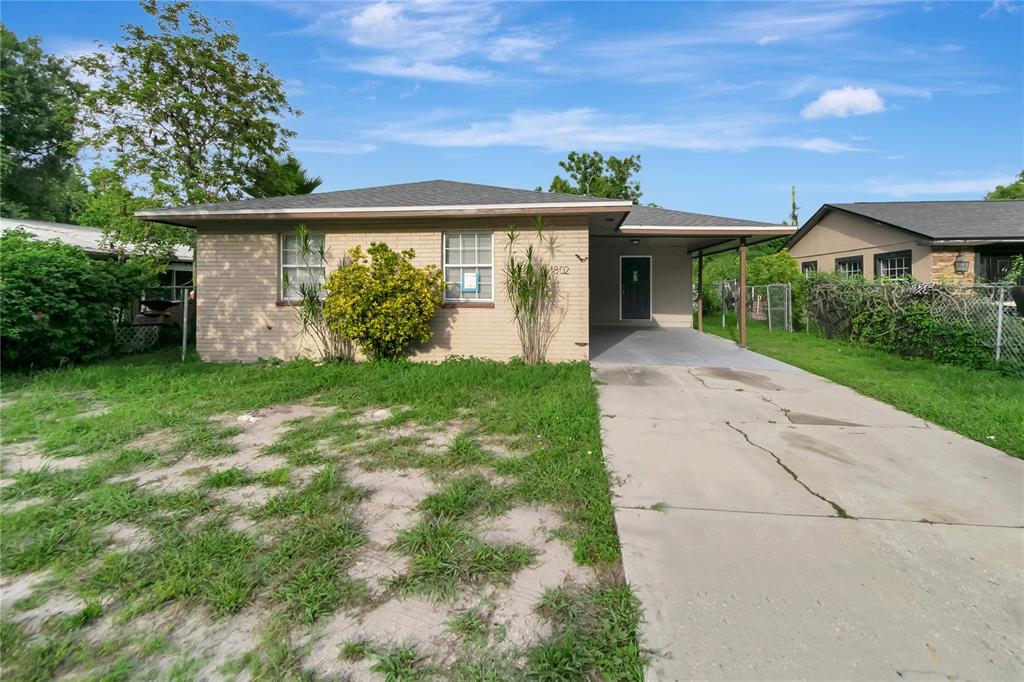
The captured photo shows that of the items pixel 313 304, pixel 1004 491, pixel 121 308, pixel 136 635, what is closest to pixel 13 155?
pixel 121 308

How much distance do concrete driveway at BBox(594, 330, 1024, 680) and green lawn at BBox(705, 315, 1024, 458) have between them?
0.33m

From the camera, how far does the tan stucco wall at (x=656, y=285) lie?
15.1 meters

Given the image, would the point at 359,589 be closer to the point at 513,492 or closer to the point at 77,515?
the point at 513,492

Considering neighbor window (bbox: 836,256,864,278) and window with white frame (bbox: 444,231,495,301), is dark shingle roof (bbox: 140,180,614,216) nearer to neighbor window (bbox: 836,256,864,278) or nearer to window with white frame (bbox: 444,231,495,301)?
window with white frame (bbox: 444,231,495,301)

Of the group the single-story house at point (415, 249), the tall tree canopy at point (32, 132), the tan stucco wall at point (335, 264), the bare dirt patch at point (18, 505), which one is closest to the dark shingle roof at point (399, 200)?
the single-story house at point (415, 249)

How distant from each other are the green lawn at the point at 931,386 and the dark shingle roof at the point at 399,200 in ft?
16.1

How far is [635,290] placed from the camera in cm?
1537

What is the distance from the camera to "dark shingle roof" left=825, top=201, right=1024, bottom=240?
543 inches

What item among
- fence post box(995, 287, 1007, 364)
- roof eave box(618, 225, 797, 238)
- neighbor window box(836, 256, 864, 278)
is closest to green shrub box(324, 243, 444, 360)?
roof eave box(618, 225, 797, 238)

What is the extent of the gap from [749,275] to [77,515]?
68.2 feet

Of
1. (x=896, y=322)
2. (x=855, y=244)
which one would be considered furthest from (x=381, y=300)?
(x=855, y=244)

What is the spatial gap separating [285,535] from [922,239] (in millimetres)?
17464

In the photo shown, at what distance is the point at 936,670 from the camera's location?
1.94 meters

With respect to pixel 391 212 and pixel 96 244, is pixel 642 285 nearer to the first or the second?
pixel 391 212
